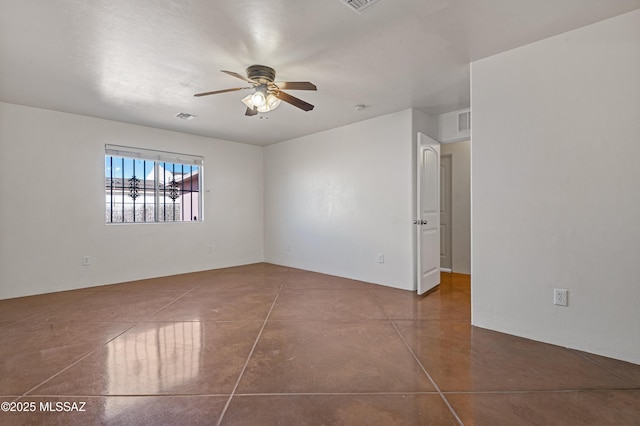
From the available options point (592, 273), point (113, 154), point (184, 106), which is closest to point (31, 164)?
point (113, 154)

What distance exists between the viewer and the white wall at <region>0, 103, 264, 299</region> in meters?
3.83

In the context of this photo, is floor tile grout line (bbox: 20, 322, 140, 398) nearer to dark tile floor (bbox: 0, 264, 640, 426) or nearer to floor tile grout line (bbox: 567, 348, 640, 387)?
dark tile floor (bbox: 0, 264, 640, 426)

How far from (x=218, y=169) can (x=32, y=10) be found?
12.5 ft

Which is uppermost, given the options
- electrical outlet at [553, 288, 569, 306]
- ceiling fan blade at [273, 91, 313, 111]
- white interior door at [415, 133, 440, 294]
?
ceiling fan blade at [273, 91, 313, 111]

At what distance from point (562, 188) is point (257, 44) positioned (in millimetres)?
2809

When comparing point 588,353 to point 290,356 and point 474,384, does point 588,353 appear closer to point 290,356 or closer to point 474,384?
point 474,384

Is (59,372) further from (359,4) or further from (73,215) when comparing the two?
(359,4)

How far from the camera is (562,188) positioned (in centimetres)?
239

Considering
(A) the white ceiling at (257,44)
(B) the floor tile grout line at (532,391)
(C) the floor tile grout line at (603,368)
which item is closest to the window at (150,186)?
(A) the white ceiling at (257,44)

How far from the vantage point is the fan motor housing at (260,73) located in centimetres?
275

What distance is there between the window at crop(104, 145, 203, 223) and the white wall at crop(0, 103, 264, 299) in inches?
5.7

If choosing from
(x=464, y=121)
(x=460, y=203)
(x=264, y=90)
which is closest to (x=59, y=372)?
(x=264, y=90)

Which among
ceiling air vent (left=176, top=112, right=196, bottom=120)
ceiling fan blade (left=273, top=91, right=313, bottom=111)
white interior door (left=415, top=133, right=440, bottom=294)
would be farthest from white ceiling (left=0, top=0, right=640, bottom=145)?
white interior door (left=415, top=133, right=440, bottom=294)

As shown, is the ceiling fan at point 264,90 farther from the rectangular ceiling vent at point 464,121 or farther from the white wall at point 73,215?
the white wall at point 73,215
